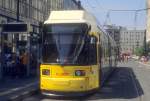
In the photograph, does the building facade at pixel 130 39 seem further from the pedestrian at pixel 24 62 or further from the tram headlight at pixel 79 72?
the tram headlight at pixel 79 72

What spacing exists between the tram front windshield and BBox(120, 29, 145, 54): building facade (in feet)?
499

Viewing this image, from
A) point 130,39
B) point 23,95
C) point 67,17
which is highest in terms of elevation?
point 67,17

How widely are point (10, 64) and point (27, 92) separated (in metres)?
11.6

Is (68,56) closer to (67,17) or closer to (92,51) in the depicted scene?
(92,51)

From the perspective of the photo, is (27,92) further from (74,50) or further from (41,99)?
(74,50)

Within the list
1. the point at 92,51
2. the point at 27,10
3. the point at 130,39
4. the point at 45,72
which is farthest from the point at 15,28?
the point at 130,39

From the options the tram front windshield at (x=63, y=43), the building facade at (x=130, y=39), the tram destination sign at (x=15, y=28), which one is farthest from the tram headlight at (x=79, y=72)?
the building facade at (x=130, y=39)

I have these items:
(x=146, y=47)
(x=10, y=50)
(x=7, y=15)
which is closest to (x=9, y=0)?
(x=7, y=15)

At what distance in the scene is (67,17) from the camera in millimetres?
20688

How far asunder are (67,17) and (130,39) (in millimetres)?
160951

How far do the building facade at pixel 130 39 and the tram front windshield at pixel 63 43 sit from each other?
152196 millimetres

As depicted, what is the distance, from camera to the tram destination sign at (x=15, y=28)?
2850 centimetres

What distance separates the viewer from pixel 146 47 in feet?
449

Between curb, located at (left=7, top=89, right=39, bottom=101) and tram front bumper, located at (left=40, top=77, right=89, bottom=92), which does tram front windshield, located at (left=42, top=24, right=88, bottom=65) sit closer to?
tram front bumper, located at (left=40, top=77, right=89, bottom=92)
